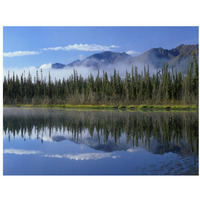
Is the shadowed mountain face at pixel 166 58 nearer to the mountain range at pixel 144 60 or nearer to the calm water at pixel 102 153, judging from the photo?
the mountain range at pixel 144 60

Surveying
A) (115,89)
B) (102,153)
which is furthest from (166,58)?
(102,153)

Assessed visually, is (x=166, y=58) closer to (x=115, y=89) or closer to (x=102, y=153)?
(x=115, y=89)

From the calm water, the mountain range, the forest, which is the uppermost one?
the mountain range

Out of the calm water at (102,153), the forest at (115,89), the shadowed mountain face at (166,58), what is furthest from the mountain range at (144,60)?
the calm water at (102,153)

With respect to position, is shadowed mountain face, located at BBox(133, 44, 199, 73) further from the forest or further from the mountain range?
the forest

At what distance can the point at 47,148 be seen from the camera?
8.47m

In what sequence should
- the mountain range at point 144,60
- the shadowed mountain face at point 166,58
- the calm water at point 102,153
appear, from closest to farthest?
1. the calm water at point 102,153
2. the mountain range at point 144,60
3. the shadowed mountain face at point 166,58

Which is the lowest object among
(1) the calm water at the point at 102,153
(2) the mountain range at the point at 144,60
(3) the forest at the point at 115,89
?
(1) the calm water at the point at 102,153

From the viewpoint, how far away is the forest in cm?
3728

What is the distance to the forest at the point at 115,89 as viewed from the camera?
37.3 m

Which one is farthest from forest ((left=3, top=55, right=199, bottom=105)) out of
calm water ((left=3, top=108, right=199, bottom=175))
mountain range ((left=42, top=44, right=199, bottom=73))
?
mountain range ((left=42, top=44, right=199, bottom=73))
